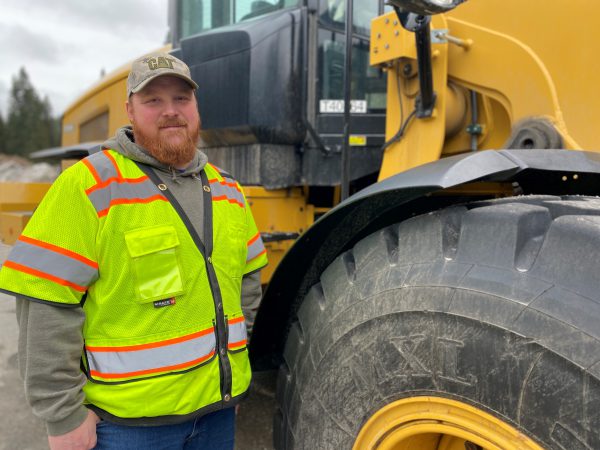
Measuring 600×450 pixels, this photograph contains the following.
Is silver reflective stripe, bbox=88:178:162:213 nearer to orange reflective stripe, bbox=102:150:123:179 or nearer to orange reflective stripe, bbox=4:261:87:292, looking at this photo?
orange reflective stripe, bbox=102:150:123:179

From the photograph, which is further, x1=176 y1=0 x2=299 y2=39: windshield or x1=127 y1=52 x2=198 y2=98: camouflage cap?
x1=176 y1=0 x2=299 y2=39: windshield

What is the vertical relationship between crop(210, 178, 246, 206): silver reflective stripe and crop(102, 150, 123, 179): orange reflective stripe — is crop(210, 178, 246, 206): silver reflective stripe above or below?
below

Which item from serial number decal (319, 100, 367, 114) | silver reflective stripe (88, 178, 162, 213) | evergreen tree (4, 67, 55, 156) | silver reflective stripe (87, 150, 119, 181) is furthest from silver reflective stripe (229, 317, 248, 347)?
evergreen tree (4, 67, 55, 156)

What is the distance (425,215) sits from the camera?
1.70 m

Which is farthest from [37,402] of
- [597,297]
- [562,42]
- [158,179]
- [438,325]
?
[562,42]

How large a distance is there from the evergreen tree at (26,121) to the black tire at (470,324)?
185ft

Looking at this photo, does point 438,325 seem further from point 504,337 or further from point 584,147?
point 584,147

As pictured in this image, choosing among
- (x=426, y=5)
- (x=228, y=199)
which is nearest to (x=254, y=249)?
(x=228, y=199)

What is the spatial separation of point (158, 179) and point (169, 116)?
229mm

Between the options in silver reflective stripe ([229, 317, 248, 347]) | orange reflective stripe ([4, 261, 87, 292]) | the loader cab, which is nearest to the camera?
orange reflective stripe ([4, 261, 87, 292])

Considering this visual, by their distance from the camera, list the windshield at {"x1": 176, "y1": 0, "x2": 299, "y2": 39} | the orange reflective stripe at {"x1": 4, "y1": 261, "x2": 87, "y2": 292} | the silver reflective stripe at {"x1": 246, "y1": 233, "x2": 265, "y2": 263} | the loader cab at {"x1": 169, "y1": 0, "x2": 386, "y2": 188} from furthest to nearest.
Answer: the windshield at {"x1": 176, "y1": 0, "x2": 299, "y2": 39} → the loader cab at {"x1": 169, "y1": 0, "x2": 386, "y2": 188} → the silver reflective stripe at {"x1": 246, "y1": 233, "x2": 265, "y2": 263} → the orange reflective stripe at {"x1": 4, "y1": 261, "x2": 87, "y2": 292}

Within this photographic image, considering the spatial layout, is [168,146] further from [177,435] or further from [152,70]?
[177,435]

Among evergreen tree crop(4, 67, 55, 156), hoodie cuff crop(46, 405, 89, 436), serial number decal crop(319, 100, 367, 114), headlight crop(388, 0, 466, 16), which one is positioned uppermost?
evergreen tree crop(4, 67, 55, 156)

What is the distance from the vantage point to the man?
1.55 metres
